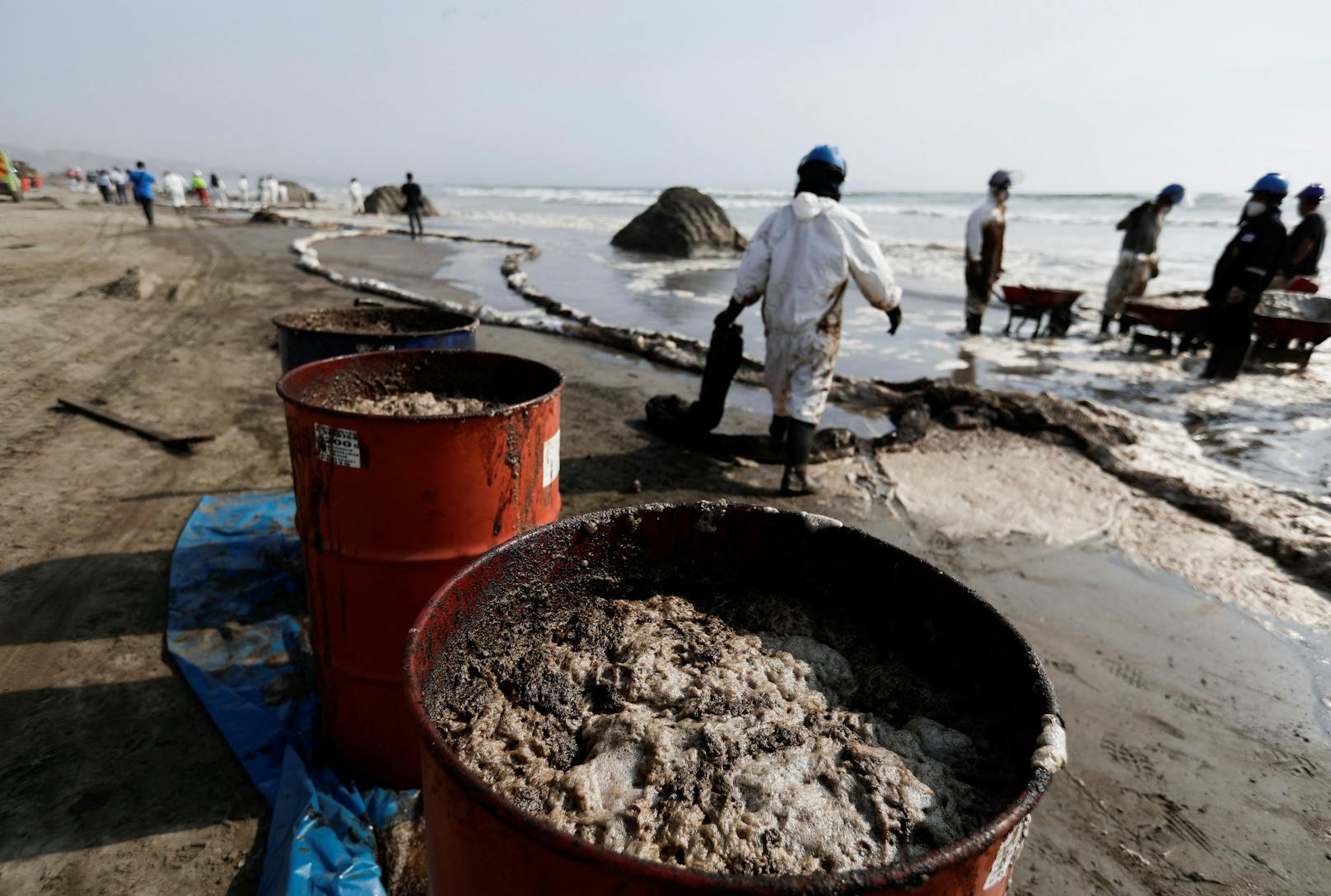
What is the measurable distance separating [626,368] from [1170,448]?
5.25m

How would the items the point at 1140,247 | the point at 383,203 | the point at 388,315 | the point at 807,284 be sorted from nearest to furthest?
the point at 388,315 < the point at 807,284 < the point at 1140,247 < the point at 383,203

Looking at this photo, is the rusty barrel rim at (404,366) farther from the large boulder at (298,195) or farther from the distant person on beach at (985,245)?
the large boulder at (298,195)

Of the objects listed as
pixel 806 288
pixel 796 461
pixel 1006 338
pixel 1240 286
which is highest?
pixel 1240 286

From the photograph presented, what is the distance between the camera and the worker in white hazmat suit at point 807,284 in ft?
14.5

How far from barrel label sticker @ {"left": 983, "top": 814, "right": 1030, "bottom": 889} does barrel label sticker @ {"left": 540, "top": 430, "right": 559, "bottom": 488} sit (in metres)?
1.81

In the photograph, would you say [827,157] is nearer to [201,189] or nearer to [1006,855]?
[1006,855]

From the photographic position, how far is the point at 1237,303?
777 cm

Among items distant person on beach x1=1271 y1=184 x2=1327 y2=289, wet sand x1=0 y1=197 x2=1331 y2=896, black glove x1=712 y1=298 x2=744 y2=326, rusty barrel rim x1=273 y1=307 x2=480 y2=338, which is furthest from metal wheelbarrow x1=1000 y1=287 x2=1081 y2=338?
rusty barrel rim x1=273 y1=307 x2=480 y2=338

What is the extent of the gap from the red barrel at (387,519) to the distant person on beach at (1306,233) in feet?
34.5

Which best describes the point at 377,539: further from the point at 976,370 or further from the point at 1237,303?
the point at 1237,303

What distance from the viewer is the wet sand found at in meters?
2.27

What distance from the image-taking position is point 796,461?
15.8 ft

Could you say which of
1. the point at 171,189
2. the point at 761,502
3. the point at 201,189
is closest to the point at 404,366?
the point at 761,502

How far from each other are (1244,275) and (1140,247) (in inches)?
126
